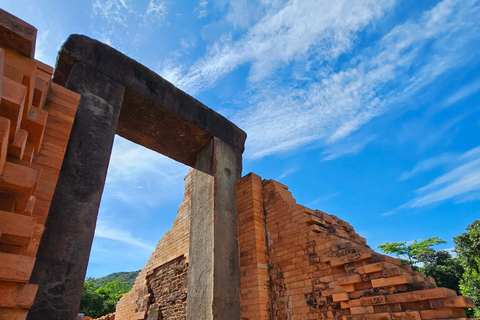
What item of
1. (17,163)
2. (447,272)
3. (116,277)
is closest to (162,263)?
(17,163)

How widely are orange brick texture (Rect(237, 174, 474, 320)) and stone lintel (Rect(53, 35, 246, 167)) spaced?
128 centimetres

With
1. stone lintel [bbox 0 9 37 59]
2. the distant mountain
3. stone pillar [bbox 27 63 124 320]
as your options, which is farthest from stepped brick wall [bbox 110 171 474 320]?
the distant mountain

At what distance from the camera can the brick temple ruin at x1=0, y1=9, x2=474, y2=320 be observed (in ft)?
5.92

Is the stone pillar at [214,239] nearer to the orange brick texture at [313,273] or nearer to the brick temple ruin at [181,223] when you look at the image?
the brick temple ruin at [181,223]

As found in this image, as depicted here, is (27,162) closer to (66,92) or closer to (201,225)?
(66,92)

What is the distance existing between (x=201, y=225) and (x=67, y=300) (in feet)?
8.19

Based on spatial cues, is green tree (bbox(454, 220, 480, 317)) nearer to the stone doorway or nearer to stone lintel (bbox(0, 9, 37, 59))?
the stone doorway

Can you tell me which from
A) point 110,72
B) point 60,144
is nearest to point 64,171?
point 60,144

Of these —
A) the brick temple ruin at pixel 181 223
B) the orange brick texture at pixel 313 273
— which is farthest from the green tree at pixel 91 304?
the orange brick texture at pixel 313 273

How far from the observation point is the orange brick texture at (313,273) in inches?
125

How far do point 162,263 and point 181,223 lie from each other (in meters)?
1.12

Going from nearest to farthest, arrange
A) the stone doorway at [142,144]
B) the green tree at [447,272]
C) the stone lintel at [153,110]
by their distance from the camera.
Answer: the stone doorway at [142,144] → the stone lintel at [153,110] → the green tree at [447,272]

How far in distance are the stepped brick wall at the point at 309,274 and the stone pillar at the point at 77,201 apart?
2.51 meters

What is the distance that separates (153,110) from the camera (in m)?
5.02
